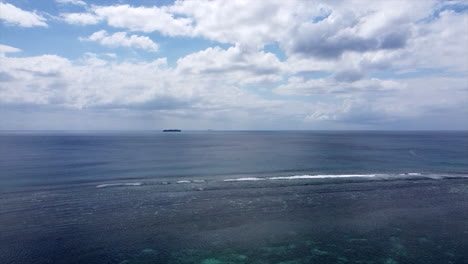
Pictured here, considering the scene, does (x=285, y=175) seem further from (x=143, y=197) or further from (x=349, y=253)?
(x=349, y=253)

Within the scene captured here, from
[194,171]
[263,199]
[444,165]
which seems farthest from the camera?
[444,165]

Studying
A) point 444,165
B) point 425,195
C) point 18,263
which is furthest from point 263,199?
point 444,165

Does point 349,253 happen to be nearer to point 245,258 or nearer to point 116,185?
point 245,258

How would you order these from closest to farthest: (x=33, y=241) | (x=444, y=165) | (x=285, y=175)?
(x=33, y=241), (x=285, y=175), (x=444, y=165)

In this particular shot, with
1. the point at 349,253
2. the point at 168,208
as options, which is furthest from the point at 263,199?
the point at 349,253

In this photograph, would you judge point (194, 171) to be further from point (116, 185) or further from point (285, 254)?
point (285, 254)

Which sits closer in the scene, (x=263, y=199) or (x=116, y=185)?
(x=263, y=199)

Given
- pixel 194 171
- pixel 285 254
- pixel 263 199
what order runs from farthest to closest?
pixel 194 171, pixel 263 199, pixel 285 254

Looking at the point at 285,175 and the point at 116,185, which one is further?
the point at 285,175

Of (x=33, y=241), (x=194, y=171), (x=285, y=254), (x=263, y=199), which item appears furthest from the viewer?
(x=194, y=171)
